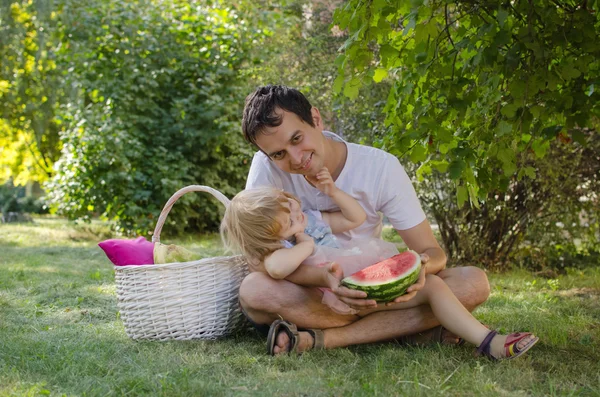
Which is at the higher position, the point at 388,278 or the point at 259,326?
the point at 388,278

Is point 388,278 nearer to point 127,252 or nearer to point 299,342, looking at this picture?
point 299,342

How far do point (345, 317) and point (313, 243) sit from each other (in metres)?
0.44

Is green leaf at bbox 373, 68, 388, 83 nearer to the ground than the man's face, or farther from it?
farther from it

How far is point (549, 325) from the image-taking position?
395 centimetres

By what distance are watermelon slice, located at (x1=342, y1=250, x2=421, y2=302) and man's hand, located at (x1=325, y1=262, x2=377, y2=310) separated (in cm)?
2

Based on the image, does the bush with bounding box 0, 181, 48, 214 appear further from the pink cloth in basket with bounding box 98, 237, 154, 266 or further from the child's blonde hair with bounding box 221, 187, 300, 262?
the child's blonde hair with bounding box 221, 187, 300, 262

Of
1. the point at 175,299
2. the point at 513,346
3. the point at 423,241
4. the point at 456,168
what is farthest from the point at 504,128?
the point at 175,299

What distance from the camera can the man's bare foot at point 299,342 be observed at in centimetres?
328

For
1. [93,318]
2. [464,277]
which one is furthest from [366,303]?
[93,318]

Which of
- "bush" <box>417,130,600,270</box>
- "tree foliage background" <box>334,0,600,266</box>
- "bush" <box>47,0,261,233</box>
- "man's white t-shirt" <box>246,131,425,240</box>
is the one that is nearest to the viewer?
"tree foliage background" <box>334,0,600,266</box>

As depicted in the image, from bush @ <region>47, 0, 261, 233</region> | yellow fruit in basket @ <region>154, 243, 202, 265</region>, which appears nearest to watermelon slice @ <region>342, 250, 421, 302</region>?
yellow fruit in basket @ <region>154, 243, 202, 265</region>

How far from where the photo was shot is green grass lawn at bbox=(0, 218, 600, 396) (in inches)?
106

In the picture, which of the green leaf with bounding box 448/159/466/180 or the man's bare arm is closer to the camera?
the green leaf with bounding box 448/159/466/180

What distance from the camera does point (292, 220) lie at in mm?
3393
